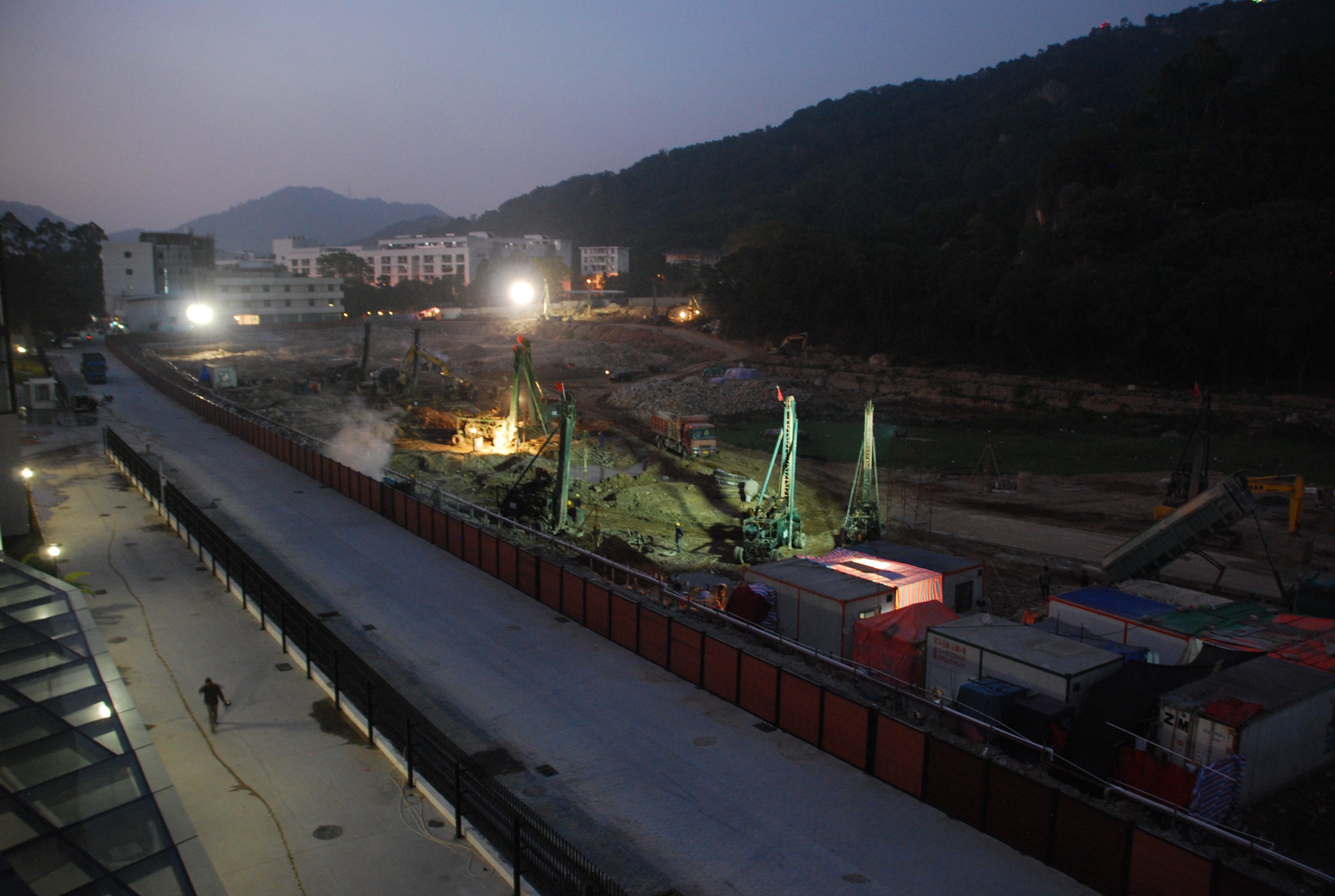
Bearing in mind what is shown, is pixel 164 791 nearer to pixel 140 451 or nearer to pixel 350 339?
pixel 140 451

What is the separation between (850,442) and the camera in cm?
5359

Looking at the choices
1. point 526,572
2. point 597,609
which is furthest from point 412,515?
point 597,609

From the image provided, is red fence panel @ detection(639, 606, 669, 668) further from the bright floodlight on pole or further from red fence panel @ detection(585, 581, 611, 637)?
the bright floodlight on pole

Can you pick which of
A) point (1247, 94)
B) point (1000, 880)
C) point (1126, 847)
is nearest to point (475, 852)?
point (1000, 880)

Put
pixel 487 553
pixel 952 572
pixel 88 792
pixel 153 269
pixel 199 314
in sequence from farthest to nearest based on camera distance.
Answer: pixel 153 269, pixel 199 314, pixel 487 553, pixel 952 572, pixel 88 792

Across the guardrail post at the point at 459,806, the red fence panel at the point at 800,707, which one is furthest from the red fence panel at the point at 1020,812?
the guardrail post at the point at 459,806

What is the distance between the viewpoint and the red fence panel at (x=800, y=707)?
12.9 m

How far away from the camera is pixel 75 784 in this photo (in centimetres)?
775

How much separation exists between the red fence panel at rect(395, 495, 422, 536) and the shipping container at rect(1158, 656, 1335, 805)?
61.4 feet

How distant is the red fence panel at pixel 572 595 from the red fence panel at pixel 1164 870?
1102cm

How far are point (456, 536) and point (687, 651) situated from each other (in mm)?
9646

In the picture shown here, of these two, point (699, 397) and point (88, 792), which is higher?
point (88, 792)

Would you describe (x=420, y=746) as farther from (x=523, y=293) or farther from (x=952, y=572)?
(x=523, y=293)

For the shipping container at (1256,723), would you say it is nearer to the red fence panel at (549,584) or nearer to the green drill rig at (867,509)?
the red fence panel at (549,584)
